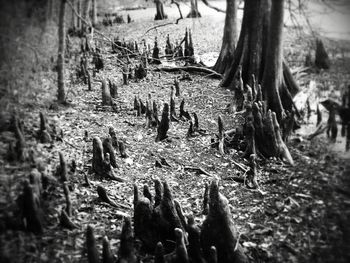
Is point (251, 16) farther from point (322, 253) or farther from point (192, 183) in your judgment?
point (322, 253)

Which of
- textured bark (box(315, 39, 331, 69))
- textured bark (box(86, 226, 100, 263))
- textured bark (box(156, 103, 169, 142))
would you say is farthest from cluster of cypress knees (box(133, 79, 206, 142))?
textured bark (box(86, 226, 100, 263))

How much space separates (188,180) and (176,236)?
2342 millimetres

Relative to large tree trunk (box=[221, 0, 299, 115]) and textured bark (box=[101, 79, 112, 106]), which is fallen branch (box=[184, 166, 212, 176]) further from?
textured bark (box=[101, 79, 112, 106])

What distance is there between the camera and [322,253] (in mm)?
3205

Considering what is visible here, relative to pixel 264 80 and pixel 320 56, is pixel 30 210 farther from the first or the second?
pixel 320 56

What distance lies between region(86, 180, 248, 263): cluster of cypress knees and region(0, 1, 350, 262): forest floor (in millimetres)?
Answer: 410

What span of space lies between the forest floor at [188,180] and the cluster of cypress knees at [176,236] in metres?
0.41

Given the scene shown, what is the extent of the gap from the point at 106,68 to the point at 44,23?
340 cm

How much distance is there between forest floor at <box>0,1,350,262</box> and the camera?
348 centimetres

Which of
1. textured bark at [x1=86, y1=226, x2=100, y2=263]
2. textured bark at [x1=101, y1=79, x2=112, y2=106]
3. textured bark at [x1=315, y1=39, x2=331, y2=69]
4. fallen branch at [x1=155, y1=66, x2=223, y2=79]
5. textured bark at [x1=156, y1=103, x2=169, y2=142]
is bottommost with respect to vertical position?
textured bark at [x1=86, y1=226, x2=100, y2=263]

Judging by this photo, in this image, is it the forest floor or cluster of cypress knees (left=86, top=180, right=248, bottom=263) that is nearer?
cluster of cypress knees (left=86, top=180, right=248, bottom=263)

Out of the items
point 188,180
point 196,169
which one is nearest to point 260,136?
point 196,169

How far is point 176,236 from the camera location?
3.20m

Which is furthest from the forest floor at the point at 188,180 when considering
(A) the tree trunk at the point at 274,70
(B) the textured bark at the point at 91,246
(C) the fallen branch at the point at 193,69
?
(C) the fallen branch at the point at 193,69
